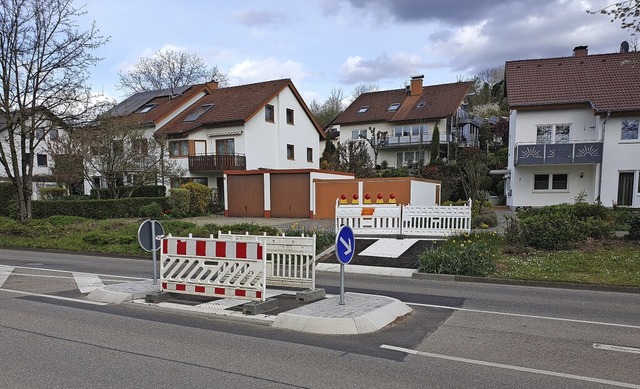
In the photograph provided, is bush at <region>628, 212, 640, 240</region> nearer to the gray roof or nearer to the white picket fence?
the white picket fence

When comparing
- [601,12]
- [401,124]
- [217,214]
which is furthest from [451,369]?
[401,124]

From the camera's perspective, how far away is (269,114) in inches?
1444

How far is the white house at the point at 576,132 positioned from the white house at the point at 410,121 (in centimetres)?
1745

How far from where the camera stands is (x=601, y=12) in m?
12.3

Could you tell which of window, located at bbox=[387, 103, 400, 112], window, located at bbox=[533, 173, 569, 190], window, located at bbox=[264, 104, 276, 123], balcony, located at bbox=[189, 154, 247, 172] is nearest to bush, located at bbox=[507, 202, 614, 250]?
window, located at bbox=[533, 173, 569, 190]

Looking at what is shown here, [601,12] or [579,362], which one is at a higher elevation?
[601,12]

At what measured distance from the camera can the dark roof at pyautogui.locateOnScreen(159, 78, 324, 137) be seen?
34.5m

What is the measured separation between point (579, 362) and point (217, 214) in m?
27.0

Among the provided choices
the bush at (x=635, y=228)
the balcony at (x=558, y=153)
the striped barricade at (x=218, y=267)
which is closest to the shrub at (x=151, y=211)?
the striped barricade at (x=218, y=267)

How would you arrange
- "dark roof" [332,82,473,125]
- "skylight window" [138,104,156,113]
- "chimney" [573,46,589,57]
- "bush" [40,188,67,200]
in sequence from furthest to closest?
"dark roof" [332,82,473,125]
"skylight window" [138,104,156,113]
"bush" [40,188,67,200]
"chimney" [573,46,589,57]

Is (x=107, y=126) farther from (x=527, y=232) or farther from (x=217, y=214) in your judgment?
(x=527, y=232)

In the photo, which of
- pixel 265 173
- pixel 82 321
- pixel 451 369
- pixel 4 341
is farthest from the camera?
pixel 265 173

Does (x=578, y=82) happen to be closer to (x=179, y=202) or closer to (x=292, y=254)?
(x=179, y=202)

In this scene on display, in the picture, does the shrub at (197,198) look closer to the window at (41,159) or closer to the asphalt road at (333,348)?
the asphalt road at (333,348)
